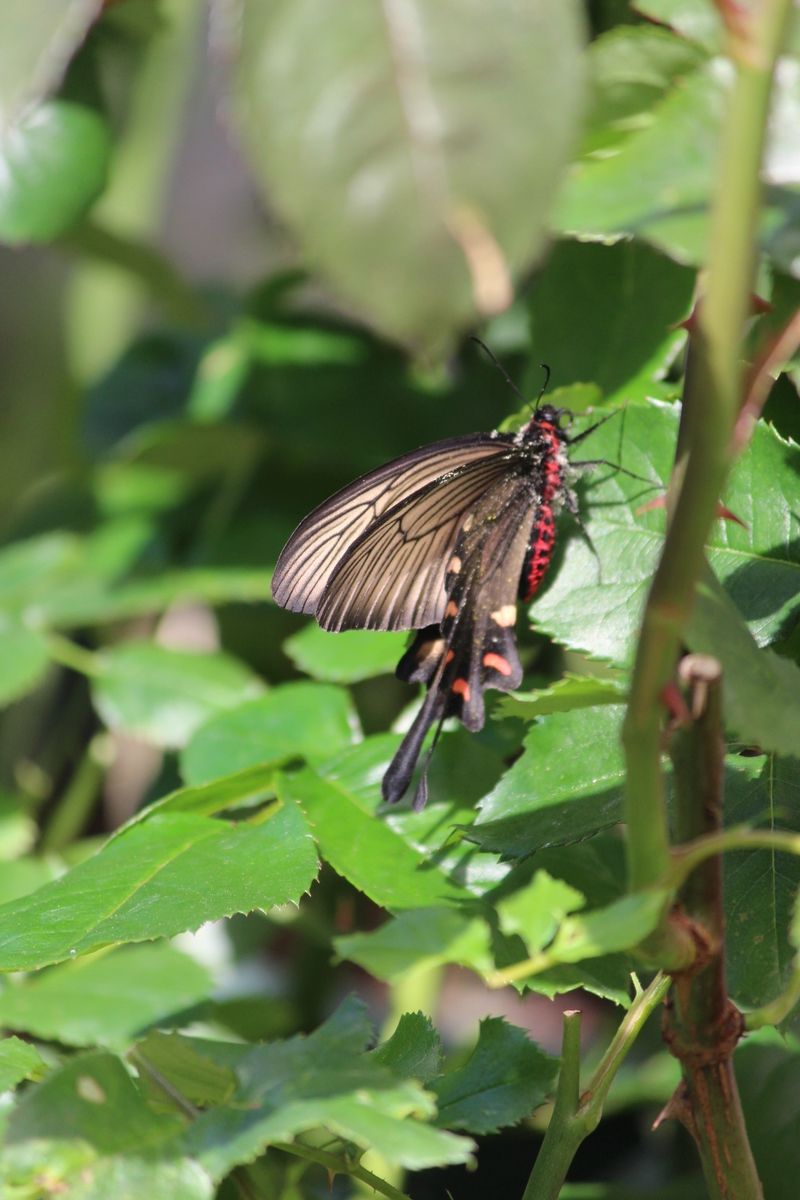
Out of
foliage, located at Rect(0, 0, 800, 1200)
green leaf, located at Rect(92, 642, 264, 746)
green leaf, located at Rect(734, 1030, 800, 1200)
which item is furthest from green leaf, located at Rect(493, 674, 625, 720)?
green leaf, located at Rect(92, 642, 264, 746)

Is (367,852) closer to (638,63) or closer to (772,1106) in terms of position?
(772,1106)

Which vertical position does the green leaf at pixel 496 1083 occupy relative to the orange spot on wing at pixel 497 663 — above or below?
below

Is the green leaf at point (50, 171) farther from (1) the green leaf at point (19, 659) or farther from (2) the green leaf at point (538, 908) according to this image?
(2) the green leaf at point (538, 908)

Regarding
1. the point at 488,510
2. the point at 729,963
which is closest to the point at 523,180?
the point at 729,963

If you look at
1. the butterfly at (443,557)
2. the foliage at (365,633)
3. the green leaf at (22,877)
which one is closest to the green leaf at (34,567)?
the foliage at (365,633)

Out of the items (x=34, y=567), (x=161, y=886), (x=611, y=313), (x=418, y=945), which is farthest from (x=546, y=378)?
(x=34, y=567)

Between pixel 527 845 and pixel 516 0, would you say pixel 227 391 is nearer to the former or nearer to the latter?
pixel 527 845

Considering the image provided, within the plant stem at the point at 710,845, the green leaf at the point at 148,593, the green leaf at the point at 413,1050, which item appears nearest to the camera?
the plant stem at the point at 710,845
